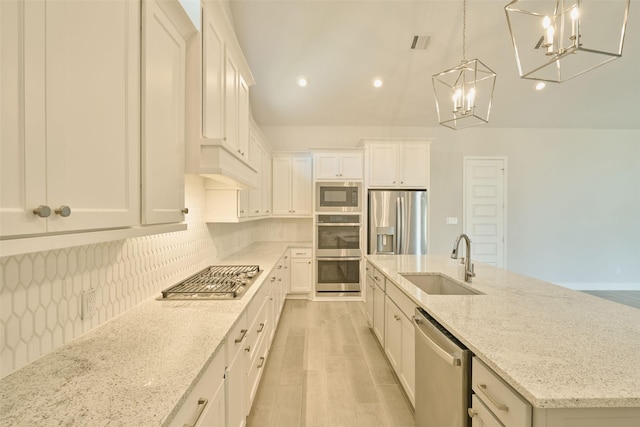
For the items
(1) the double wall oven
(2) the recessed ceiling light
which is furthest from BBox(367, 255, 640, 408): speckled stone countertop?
(2) the recessed ceiling light

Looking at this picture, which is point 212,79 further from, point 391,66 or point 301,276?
point 301,276

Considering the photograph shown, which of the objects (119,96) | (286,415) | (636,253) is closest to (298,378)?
(286,415)

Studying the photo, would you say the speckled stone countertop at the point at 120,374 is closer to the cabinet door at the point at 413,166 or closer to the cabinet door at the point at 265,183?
the cabinet door at the point at 265,183

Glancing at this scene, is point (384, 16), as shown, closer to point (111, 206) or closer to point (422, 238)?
point (422, 238)

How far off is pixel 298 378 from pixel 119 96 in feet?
7.74

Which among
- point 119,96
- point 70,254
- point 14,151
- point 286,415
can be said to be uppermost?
point 119,96

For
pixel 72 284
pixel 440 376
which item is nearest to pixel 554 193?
pixel 440 376

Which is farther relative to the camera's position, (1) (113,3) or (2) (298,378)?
(2) (298,378)

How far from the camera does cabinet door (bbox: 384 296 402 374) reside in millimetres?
2156

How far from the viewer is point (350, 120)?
16.2ft

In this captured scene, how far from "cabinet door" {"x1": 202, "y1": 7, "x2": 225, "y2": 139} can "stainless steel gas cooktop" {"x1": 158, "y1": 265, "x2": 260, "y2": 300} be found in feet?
3.07

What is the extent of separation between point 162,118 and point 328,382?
7.48ft

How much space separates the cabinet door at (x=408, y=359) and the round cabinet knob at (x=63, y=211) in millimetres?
1864

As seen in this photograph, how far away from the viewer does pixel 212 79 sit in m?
1.73
